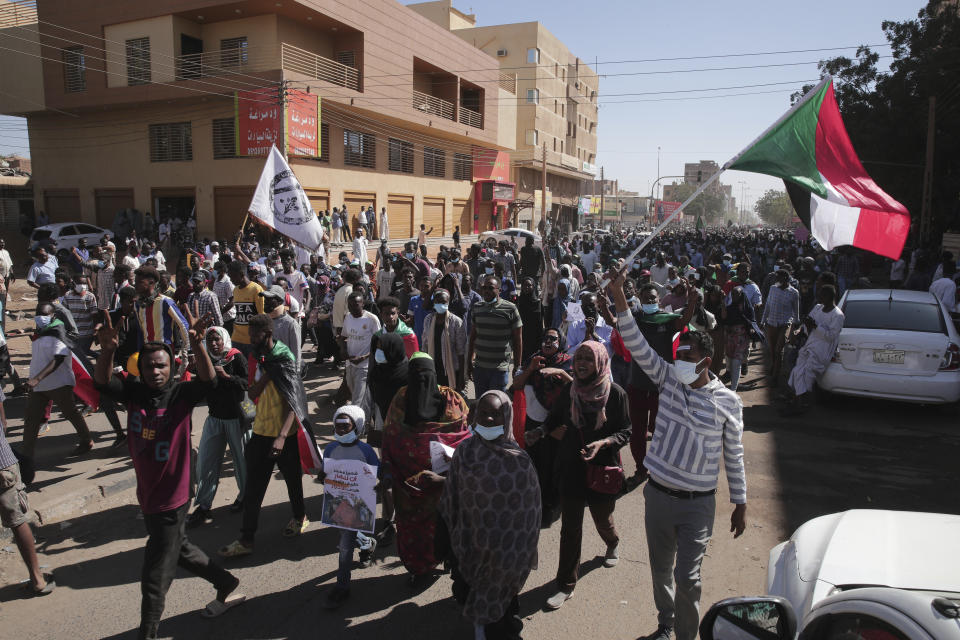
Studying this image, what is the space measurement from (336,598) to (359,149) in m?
26.2

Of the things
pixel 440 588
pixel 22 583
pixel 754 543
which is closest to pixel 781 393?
pixel 754 543

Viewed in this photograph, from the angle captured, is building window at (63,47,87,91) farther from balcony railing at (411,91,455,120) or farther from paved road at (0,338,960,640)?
paved road at (0,338,960,640)

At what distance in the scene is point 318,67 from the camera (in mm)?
25031

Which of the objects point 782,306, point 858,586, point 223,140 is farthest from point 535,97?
point 858,586

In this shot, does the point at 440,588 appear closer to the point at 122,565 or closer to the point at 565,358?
the point at 565,358

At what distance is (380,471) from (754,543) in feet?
9.91

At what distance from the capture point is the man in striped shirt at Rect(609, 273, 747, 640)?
10.6ft

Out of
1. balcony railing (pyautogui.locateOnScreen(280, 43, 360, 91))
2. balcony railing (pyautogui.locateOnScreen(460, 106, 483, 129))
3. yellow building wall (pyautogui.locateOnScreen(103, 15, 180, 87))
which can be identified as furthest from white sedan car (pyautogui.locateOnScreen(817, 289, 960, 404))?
balcony railing (pyautogui.locateOnScreen(460, 106, 483, 129))

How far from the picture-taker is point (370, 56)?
2680 centimetres

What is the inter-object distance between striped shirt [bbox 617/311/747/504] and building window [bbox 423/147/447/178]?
32041 mm

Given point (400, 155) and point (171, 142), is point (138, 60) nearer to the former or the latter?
point (171, 142)

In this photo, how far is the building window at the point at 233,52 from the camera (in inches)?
942

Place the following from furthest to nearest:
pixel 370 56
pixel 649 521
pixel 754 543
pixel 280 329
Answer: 1. pixel 370 56
2. pixel 280 329
3. pixel 754 543
4. pixel 649 521

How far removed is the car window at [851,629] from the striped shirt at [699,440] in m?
1.23
